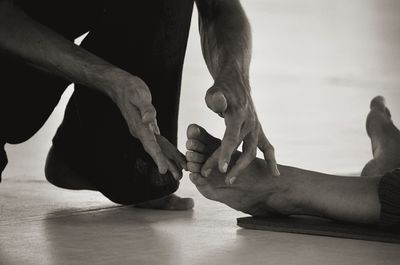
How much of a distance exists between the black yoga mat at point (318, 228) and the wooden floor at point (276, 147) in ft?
0.09

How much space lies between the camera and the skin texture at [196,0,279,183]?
1.53 metres

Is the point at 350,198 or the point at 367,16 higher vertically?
the point at 367,16

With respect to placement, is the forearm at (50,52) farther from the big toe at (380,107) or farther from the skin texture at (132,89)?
the big toe at (380,107)

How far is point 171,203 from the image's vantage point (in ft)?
6.45

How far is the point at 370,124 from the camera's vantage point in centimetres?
233

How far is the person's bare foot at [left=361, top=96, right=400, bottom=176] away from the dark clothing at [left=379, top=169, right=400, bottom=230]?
1.62 ft

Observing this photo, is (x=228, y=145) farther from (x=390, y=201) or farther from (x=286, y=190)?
(x=390, y=201)

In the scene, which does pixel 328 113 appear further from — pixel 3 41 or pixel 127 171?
pixel 3 41

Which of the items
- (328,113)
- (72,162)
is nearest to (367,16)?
(328,113)

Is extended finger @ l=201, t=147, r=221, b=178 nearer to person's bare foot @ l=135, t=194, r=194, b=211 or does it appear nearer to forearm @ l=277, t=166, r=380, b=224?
forearm @ l=277, t=166, r=380, b=224

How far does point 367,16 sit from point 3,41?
615 cm

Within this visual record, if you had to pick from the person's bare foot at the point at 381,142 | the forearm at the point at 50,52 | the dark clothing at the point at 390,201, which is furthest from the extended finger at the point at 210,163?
the person's bare foot at the point at 381,142

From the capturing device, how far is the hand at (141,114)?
1445mm

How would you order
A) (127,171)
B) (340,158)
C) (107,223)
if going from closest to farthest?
(107,223), (127,171), (340,158)
